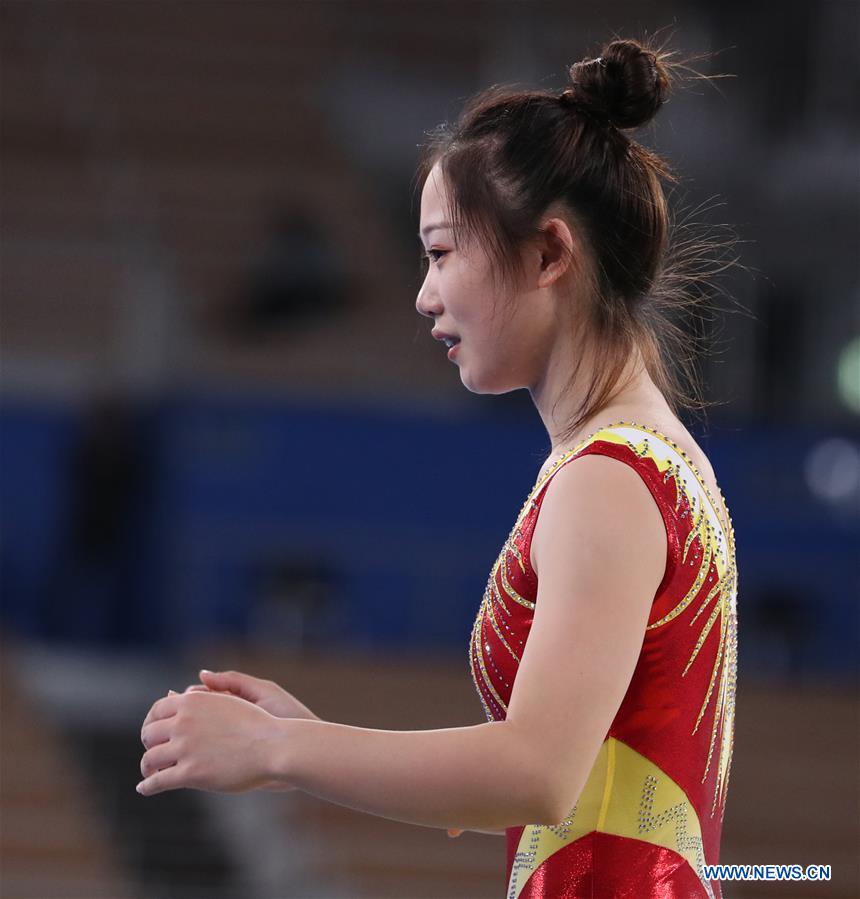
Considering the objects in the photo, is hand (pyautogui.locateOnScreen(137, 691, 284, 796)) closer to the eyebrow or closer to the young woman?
the young woman

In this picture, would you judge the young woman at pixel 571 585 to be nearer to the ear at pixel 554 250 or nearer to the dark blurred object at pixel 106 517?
the ear at pixel 554 250

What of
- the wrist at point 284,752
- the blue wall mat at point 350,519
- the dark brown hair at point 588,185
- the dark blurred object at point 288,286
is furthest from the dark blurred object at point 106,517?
the wrist at point 284,752

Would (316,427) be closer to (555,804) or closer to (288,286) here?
(288,286)

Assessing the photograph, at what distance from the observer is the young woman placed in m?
1.03

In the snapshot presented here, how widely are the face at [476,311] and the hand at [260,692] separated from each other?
13.8 inches

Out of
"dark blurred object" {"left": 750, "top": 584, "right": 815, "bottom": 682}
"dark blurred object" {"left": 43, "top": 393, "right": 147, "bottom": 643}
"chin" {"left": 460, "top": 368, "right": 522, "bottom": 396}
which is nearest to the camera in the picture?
"chin" {"left": 460, "top": 368, "right": 522, "bottom": 396}

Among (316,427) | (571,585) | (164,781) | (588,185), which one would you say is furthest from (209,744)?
(316,427)

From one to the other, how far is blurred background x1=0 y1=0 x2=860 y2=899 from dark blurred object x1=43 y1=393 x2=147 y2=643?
13 mm

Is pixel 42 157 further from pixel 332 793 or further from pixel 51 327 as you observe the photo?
pixel 332 793

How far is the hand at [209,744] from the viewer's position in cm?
105

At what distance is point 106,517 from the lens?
5.76 m

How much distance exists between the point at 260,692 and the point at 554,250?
50cm

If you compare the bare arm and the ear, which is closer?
the bare arm

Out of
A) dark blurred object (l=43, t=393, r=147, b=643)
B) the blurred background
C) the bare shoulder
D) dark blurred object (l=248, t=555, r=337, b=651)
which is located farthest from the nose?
dark blurred object (l=248, t=555, r=337, b=651)
